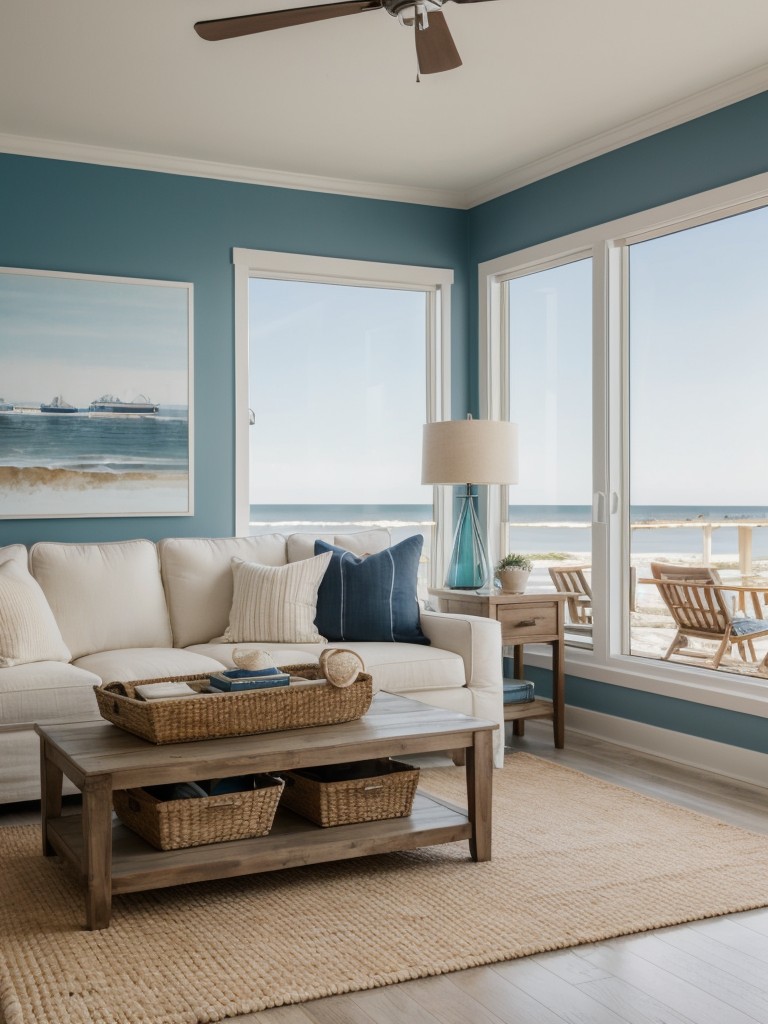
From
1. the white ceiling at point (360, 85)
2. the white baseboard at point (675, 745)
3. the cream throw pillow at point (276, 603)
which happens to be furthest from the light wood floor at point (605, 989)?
the white ceiling at point (360, 85)

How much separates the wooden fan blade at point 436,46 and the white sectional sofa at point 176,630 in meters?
2.11

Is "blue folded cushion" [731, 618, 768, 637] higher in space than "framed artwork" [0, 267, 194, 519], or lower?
lower

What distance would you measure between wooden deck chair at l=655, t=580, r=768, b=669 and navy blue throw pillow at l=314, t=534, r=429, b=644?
1.08 metres

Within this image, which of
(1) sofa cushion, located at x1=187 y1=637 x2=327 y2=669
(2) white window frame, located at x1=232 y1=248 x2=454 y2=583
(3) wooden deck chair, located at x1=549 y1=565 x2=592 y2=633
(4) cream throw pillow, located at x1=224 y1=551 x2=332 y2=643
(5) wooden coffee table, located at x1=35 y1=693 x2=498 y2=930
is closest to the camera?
(5) wooden coffee table, located at x1=35 y1=693 x2=498 y2=930

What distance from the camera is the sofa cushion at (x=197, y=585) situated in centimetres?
443

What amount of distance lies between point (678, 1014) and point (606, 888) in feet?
2.22

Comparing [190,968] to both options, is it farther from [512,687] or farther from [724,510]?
[724,510]

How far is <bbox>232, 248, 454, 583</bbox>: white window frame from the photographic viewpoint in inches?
203

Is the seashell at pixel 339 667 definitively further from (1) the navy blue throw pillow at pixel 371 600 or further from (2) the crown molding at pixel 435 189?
(2) the crown molding at pixel 435 189

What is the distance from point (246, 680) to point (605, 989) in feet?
4.01

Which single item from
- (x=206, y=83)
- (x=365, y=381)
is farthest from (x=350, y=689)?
(x=365, y=381)

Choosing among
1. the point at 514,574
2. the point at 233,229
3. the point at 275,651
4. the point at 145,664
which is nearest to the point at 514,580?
the point at 514,574

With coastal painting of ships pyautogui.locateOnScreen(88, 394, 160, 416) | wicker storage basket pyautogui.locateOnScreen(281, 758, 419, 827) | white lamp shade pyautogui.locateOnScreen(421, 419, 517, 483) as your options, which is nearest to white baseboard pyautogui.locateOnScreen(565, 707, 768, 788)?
white lamp shade pyautogui.locateOnScreen(421, 419, 517, 483)

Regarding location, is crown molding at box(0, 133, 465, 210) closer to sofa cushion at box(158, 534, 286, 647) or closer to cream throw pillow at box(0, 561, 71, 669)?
sofa cushion at box(158, 534, 286, 647)
